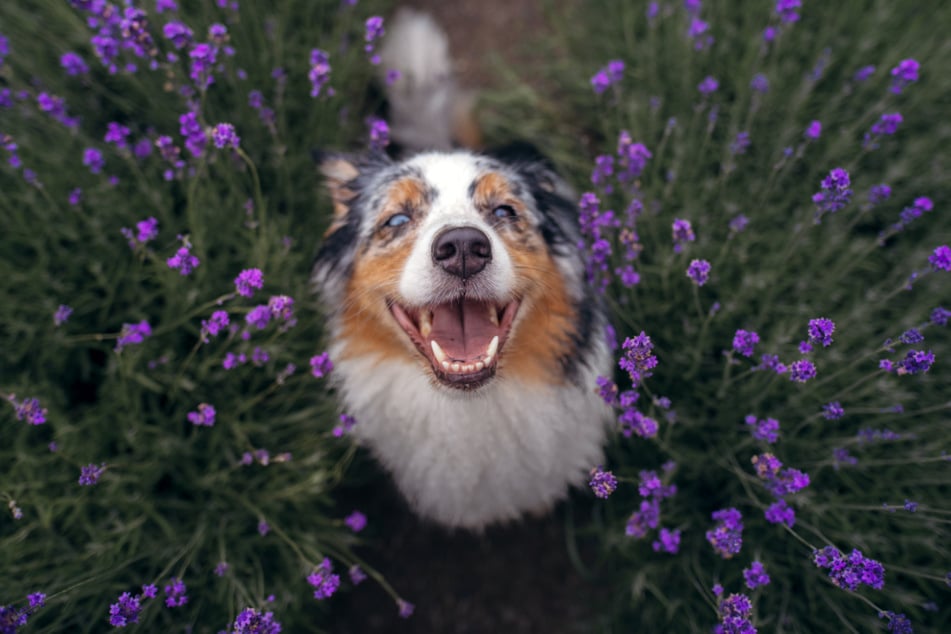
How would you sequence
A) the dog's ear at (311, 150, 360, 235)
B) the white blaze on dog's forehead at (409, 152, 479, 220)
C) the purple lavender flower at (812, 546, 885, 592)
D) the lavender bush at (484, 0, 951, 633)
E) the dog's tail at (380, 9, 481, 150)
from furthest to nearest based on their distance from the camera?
the dog's tail at (380, 9, 481, 150) < the dog's ear at (311, 150, 360, 235) < the white blaze on dog's forehead at (409, 152, 479, 220) < the lavender bush at (484, 0, 951, 633) < the purple lavender flower at (812, 546, 885, 592)

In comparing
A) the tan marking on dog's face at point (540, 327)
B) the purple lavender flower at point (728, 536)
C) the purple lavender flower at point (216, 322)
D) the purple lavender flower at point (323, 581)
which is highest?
the purple lavender flower at point (216, 322)

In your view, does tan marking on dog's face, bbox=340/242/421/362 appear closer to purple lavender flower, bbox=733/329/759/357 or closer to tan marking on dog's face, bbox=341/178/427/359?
tan marking on dog's face, bbox=341/178/427/359

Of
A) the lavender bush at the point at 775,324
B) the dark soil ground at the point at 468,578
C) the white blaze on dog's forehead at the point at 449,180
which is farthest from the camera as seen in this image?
the dark soil ground at the point at 468,578

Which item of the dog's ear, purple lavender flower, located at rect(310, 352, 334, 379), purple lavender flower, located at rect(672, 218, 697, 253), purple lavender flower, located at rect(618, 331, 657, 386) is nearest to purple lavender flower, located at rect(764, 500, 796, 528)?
purple lavender flower, located at rect(618, 331, 657, 386)

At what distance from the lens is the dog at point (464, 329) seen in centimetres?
186

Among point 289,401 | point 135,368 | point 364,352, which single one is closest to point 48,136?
point 135,368

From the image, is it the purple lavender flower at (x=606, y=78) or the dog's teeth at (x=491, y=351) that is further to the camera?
the purple lavender flower at (x=606, y=78)

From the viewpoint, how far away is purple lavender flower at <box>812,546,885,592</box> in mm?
1458

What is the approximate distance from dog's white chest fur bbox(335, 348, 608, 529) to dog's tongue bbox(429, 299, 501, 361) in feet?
0.51

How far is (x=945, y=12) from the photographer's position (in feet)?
9.39

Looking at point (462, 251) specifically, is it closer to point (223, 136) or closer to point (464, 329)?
point (464, 329)

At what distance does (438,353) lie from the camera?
1.86 metres

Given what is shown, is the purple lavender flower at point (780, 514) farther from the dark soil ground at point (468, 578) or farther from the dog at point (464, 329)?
the dark soil ground at point (468, 578)

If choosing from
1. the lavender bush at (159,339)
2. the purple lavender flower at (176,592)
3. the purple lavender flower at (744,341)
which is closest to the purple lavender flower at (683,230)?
the purple lavender flower at (744,341)
